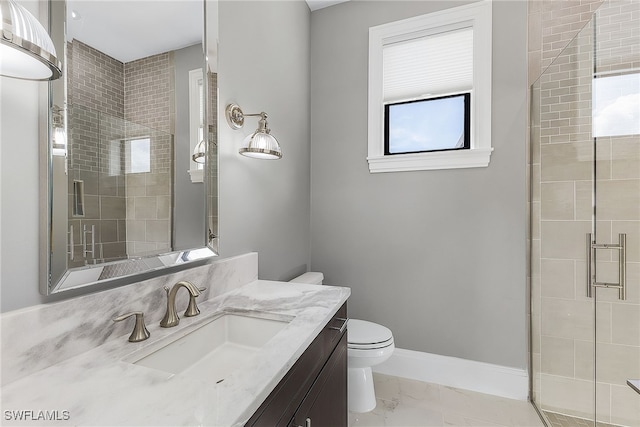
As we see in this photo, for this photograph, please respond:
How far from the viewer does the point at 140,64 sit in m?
1.00

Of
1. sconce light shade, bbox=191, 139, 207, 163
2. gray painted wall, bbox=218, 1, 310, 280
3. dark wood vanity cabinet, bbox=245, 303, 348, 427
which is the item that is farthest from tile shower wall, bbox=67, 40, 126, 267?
dark wood vanity cabinet, bbox=245, 303, 348, 427

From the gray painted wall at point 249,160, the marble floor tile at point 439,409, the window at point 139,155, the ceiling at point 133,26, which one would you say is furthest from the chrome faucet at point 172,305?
the marble floor tile at point 439,409

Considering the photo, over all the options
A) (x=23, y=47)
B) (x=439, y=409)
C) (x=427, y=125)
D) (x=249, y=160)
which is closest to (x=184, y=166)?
(x=249, y=160)

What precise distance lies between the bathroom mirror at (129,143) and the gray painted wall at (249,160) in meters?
0.05

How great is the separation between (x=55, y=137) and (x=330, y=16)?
2.25 metres

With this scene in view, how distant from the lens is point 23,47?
0.51 m

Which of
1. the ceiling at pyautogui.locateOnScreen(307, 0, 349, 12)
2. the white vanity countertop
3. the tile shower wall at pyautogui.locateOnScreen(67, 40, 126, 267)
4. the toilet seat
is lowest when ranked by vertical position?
the toilet seat

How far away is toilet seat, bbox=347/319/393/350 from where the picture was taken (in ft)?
5.46

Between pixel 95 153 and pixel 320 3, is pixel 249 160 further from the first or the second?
pixel 320 3

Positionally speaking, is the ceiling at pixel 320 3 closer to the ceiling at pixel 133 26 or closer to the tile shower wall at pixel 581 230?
the ceiling at pixel 133 26

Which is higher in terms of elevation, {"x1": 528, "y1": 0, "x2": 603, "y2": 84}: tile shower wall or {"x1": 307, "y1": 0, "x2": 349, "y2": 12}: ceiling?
{"x1": 307, "y1": 0, "x2": 349, "y2": 12}: ceiling

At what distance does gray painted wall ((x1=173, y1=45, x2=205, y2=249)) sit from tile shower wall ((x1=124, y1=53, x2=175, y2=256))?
3 cm

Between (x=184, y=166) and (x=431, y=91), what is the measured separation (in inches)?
70.9

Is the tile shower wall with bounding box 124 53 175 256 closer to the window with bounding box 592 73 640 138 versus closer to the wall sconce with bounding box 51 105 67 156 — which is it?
the wall sconce with bounding box 51 105 67 156
